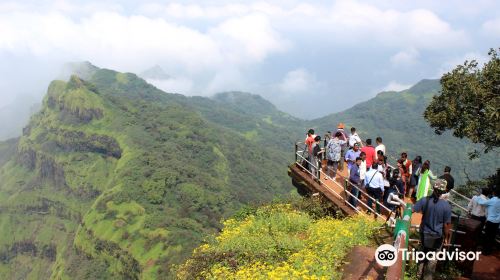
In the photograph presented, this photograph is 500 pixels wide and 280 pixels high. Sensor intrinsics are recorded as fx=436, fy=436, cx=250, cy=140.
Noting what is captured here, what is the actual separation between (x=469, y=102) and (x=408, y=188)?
5.33 metres

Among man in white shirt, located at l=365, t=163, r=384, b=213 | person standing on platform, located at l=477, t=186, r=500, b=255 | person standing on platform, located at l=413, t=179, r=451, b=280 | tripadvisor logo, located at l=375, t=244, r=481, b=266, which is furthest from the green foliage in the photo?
person standing on platform, located at l=477, t=186, r=500, b=255

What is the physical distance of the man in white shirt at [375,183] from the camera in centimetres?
1445

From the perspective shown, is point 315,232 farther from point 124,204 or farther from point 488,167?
point 488,167

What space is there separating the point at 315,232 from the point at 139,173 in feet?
485

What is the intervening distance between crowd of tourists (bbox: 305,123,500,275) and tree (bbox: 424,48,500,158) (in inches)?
129

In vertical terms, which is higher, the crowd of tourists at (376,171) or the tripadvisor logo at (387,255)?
the crowd of tourists at (376,171)

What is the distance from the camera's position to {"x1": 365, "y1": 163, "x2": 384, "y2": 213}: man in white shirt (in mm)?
14445

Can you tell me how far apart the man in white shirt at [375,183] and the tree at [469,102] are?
542cm

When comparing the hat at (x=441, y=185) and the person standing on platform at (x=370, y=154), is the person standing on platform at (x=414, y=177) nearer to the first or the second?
the person standing on platform at (x=370, y=154)

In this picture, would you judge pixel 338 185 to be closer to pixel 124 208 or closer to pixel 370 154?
pixel 370 154

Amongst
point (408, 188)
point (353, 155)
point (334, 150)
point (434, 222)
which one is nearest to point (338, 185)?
point (353, 155)

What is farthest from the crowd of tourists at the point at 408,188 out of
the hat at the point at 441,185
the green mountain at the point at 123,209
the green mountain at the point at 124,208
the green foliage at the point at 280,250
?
the green mountain at the point at 123,209

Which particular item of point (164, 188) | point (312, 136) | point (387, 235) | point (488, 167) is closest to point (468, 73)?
point (312, 136)

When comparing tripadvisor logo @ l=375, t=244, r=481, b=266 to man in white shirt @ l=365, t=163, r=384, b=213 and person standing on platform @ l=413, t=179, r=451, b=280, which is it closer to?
person standing on platform @ l=413, t=179, r=451, b=280
